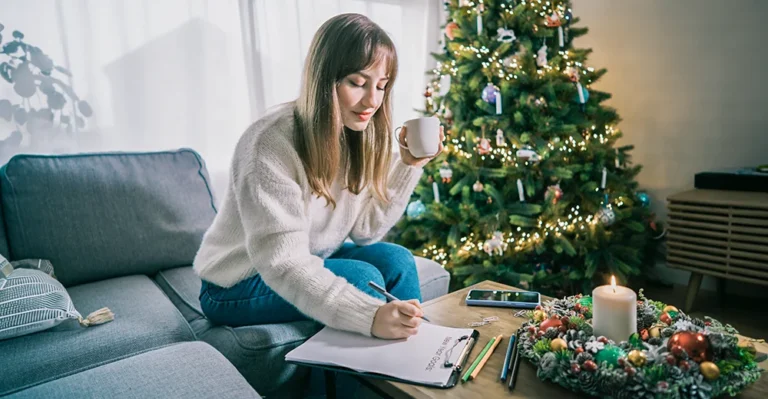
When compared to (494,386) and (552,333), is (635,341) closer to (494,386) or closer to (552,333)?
(552,333)

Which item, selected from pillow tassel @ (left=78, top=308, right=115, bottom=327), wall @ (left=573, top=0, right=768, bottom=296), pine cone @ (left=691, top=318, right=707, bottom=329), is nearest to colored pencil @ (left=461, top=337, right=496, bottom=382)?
pine cone @ (left=691, top=318, right=707, bottom=329)

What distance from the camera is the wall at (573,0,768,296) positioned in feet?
7.34

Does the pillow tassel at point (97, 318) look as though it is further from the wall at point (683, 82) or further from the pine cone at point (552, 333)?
the wall at point (683, 82)

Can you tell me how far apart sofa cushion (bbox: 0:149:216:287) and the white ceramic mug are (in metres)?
0.95

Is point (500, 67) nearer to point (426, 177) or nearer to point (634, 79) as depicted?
point (426, 177)

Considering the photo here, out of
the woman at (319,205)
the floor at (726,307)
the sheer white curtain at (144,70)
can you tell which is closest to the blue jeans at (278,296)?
the woman at (319,205)

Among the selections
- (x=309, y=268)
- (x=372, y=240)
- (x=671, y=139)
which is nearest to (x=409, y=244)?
(x=372, y=240)

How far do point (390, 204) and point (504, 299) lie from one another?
42cm

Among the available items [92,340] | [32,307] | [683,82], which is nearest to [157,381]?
[92,340]

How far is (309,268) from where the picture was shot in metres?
1.00

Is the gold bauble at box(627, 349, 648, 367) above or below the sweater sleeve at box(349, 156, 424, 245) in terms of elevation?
below

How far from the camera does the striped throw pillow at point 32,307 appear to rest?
1088mm

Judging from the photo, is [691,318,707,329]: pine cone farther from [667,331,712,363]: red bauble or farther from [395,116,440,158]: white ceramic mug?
[395,116,440,158]: white ceramic mug

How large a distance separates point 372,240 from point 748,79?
196 centimetres
